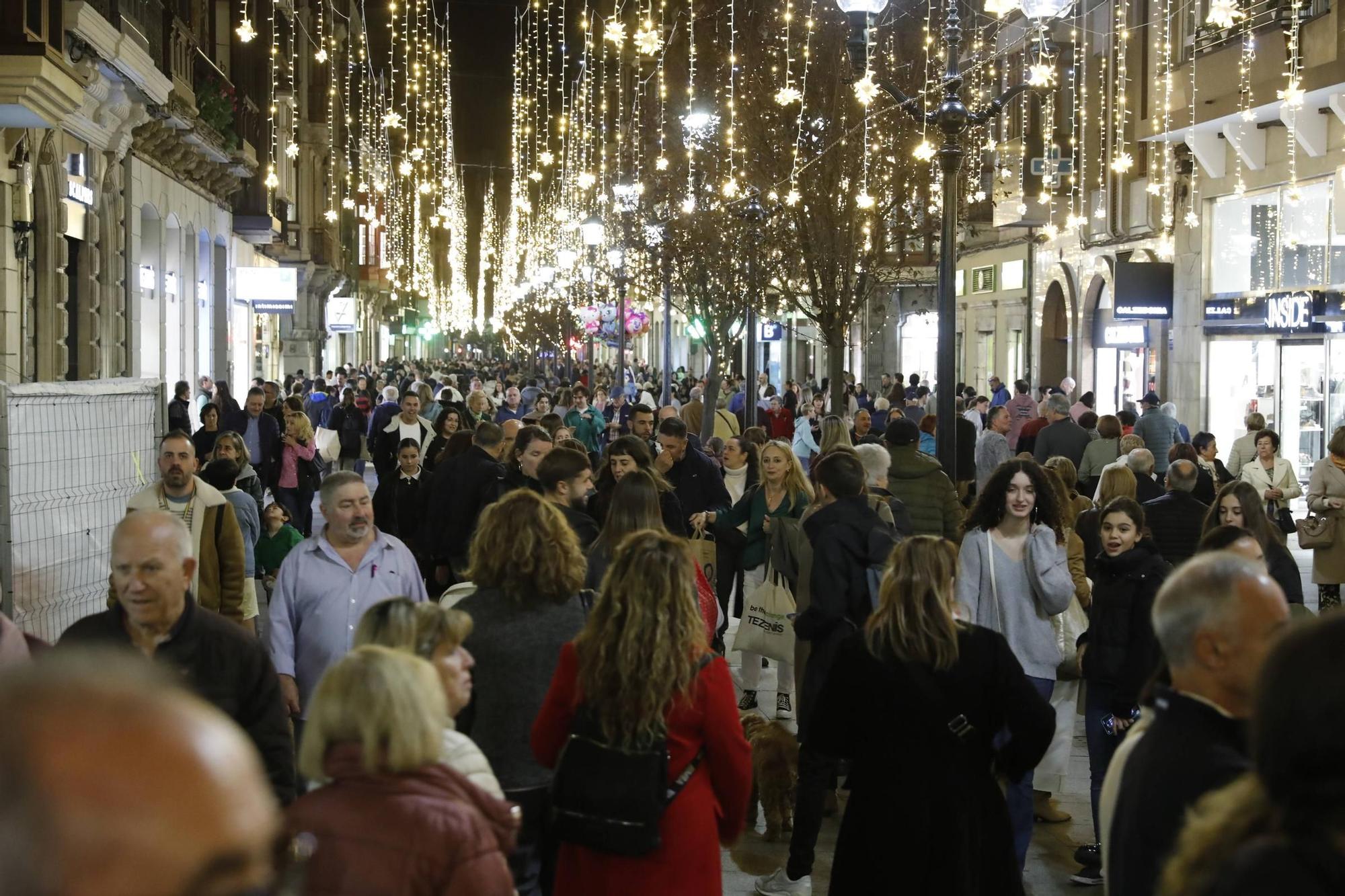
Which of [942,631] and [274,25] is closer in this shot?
[942,631]

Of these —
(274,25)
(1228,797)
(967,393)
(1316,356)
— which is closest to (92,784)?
(1228,797)

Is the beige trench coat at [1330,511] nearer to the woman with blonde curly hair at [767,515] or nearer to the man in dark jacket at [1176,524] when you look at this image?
the man in dark jacket at [1176,524]

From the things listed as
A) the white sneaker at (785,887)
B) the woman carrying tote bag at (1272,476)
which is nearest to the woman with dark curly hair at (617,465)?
the white sneaker at (785,887)

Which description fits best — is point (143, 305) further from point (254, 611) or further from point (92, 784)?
point (92, 784)

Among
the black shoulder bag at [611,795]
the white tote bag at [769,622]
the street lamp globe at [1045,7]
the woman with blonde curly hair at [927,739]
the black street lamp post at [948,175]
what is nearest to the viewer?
the black shoulder bag at [611,795]

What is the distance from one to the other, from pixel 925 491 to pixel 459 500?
307 cm

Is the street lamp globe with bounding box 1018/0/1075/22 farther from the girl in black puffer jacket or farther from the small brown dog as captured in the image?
the small brown dog

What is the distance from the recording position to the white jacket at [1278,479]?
14.1 metres

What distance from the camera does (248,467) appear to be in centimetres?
1262

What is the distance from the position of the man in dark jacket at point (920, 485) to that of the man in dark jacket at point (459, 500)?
2586mm

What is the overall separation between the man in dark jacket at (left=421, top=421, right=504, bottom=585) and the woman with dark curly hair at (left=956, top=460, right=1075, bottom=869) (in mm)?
3797

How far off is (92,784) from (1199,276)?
93.9 feet

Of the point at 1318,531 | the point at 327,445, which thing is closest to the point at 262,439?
the point at 327,445

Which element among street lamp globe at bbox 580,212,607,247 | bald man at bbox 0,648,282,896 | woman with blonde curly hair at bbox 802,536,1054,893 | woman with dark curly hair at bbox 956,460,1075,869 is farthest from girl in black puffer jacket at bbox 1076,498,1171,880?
street lamp globe at bbox 580,212,607,247
